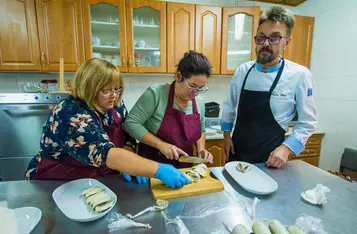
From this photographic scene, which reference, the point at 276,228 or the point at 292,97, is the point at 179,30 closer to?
the point at 292,97

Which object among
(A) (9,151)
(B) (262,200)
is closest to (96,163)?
(B) (262,200)

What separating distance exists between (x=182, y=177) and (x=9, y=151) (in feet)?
5.44

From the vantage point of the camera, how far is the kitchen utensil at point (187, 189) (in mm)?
718

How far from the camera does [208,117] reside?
7.50 feet

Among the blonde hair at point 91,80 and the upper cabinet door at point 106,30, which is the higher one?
the upper cabinet door at point 106,30

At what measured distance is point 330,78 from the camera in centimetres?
223

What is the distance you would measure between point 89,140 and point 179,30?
1626mm

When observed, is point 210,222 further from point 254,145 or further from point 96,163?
point 254,145

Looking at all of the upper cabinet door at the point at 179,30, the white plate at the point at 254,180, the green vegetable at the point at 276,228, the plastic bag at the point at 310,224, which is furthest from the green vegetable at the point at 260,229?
the upper cabinet door at the point at 179,30

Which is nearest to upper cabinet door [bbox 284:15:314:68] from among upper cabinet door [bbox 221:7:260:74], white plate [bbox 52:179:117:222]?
upper cabinet door [bbox 221:7:260:74]

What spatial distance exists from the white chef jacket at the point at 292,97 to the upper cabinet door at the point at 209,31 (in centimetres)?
99

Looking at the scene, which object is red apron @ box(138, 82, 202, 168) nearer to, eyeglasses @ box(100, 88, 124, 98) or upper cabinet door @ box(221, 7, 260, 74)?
eyeglasses @ box(100, 88, 124, 98)

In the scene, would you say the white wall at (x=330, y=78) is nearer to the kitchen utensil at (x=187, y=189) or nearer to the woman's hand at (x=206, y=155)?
the woman's hand at (x=206, y=155)

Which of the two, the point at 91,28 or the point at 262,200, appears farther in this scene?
the point at 91,28
